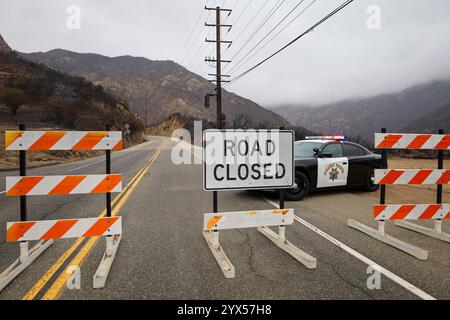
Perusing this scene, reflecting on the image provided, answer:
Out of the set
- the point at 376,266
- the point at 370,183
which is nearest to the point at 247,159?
the point at 376,266

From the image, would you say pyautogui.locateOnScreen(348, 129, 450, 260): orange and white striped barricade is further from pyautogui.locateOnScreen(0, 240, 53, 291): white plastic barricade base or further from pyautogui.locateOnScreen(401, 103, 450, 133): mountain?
A: pyautogui.locateOnScreen(401, 103, 450, 133): mountain

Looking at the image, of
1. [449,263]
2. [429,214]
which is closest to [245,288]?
[449,263]

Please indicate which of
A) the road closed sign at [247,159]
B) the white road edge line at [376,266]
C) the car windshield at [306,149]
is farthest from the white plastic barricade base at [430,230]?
the car windshield at [306,149]

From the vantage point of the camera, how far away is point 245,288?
3.06m

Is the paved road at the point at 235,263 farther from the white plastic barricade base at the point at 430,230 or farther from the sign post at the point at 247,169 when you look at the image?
the sign post at the point at 247,169

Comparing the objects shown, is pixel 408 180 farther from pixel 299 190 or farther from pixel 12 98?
pixel 12 98

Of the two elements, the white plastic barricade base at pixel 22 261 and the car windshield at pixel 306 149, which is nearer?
the white plastic barricade base at pixel 22 261

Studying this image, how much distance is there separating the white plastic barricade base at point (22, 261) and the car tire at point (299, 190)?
5.10m

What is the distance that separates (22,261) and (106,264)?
107 cm

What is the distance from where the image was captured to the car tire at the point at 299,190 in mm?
6977

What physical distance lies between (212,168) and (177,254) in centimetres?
130

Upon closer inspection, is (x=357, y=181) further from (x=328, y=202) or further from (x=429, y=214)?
(x=429, y=214)

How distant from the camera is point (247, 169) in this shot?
3.96 m
